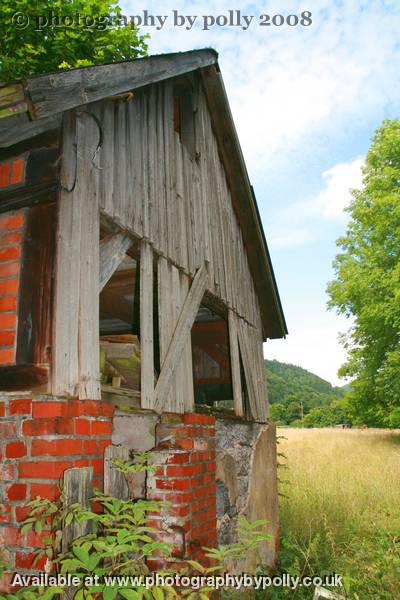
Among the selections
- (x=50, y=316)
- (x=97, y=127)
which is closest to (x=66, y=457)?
(x=50, y=316)

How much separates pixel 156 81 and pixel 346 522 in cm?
771

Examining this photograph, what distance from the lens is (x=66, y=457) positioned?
9.48 feet

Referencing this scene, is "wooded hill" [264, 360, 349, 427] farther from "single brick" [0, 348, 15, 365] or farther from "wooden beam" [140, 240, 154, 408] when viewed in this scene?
"single brick" [0, 348, 15, 365]

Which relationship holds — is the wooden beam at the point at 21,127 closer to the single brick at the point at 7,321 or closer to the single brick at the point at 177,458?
the single brick at the point at 7,321

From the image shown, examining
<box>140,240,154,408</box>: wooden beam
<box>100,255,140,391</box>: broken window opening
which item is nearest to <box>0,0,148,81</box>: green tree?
<box>100,255,140,391</box>: broken window opening

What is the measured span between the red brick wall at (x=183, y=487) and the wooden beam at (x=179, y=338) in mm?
228

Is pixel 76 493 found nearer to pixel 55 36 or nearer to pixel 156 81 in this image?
pixel 156 81

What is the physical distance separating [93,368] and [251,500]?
434 centimetres

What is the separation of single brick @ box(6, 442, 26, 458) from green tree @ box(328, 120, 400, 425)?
15.3 m

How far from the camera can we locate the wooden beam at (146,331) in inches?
161

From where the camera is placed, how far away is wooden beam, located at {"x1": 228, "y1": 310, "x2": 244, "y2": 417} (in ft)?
21.0

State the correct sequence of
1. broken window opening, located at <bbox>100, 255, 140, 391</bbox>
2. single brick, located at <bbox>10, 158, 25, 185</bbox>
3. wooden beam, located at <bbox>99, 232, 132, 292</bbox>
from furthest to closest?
broken window opening, located at <bbox>100, 255, 140, 391</bbox>, wooden beam, located at <bbox>99, 232, 132, 292</bbox>, single brick, located at <bbox>10, 158, 25, 185</bbox>

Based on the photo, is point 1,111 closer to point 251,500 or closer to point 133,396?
point 133,396

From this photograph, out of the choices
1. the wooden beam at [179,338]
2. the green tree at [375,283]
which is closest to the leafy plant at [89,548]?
the wooden beam at [179,338]
